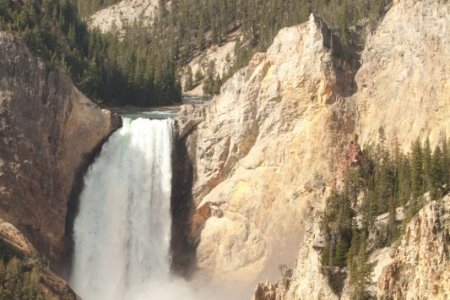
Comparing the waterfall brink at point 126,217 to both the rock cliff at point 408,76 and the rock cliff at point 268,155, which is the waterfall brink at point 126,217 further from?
the rock cliff at point 408,76

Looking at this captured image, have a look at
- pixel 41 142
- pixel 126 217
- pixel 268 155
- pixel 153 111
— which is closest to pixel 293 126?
pixel 268 155

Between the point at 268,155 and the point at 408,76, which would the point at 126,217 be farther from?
the point at 408,76

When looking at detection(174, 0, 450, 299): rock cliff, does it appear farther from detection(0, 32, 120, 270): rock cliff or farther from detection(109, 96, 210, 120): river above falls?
detection(0, 32, 120, 270): rock cliff

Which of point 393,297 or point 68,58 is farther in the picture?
point 68,58

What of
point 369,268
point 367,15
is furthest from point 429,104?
point 367,15

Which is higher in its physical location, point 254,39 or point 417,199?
point 254,39

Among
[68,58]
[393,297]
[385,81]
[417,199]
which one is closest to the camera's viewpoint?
[393,297]

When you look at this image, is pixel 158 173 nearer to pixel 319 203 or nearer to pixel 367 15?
pixel 319 203
